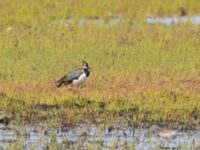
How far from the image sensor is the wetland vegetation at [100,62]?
1223 cm

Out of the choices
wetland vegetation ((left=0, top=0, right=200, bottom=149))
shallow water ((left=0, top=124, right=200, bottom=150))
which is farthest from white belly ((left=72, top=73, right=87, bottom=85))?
shallow water ((left=0, top=124, right=200, bottom=150))

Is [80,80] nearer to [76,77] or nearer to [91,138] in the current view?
[76,77]

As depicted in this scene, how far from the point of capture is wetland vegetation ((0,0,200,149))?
12.2 m

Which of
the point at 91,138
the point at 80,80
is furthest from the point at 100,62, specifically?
the point at 91,138

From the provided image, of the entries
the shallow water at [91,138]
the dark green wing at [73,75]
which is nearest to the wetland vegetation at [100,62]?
the dark green wing at [73,75]

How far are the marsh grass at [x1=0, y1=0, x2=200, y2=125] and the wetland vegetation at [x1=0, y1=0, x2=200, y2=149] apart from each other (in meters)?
0.01

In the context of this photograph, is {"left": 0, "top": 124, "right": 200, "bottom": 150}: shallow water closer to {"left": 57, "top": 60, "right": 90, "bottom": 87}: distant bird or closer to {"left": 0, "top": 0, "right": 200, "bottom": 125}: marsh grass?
{"left": 0, "top": 0, "right": 200, "bottom": 125}: marsh grass

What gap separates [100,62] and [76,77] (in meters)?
1.66

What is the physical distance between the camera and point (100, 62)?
15875mm

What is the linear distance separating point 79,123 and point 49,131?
0.58 m

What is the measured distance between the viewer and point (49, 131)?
11.2 meters

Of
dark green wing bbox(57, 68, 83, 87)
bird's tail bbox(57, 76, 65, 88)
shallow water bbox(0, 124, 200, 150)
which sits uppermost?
dark green wing bbox(57, 68, 83, 87)

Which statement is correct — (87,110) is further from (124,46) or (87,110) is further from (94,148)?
(124,46)

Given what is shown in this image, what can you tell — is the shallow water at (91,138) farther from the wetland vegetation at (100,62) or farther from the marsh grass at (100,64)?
the marsh grass at (100,64)
